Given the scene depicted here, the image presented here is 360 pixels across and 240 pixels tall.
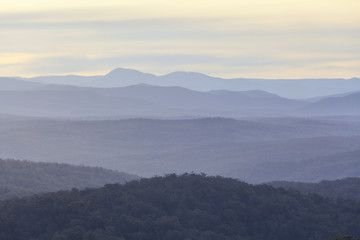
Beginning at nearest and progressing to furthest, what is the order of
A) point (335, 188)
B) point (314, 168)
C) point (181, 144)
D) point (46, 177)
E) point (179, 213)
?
1. point (179, 213)
2. point (335, 188)
3. point (46, 177)
4. point (314, 168)
5. point (181, 144)

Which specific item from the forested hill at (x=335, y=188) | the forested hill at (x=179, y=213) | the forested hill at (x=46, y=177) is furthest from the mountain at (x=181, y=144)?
the forested hill at (x=179, y=213)

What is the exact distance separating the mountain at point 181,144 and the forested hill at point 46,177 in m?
21.8

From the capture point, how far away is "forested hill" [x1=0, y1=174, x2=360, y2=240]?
3098 cm

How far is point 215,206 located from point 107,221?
20.9ft

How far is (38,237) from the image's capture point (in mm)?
30188

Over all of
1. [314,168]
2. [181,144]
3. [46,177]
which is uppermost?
[181,144]

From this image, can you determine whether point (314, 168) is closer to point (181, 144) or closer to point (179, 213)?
point (181, 144)

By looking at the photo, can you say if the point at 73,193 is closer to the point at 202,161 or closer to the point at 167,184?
the point at 167,184

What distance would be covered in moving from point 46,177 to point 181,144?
69.1 m

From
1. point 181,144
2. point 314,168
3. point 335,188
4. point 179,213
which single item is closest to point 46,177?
point 335,188

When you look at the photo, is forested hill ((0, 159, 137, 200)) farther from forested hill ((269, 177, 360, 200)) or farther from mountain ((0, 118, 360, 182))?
mountain ((0, 118, 360, 182))

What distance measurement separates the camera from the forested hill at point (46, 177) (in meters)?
54.6

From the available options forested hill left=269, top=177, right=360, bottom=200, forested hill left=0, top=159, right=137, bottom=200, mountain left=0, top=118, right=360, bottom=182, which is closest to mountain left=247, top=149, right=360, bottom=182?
mountain left=0, top=118, right=360, bottom=182

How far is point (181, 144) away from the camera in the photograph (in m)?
129
